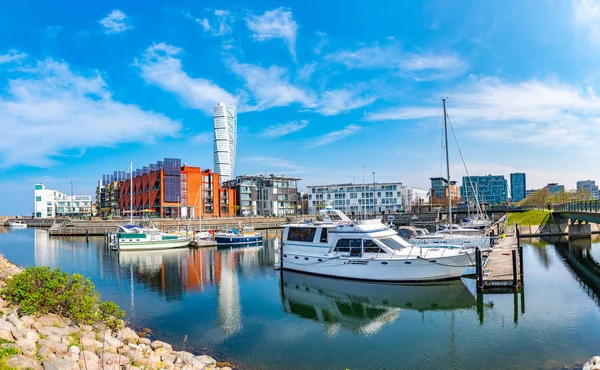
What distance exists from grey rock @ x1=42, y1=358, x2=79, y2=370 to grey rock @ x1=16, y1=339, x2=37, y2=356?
2.27 feet

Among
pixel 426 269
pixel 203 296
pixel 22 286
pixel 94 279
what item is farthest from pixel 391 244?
pixel 94 279

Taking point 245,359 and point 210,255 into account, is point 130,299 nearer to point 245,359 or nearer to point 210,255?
point 245,359

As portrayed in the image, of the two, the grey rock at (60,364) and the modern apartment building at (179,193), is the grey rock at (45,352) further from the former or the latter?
the modern apartment building at (179,193)

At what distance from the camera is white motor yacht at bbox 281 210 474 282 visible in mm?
24406

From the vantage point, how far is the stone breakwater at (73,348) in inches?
384

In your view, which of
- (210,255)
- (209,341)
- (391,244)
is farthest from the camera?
(210,255)

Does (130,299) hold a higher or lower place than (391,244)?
lower

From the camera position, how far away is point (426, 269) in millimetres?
24344

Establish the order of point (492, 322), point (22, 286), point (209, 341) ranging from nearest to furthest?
point (22, 286)
point (209, 341)
point (492, 322)

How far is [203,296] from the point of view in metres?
24.1

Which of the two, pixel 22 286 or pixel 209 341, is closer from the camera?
pixel 22 286

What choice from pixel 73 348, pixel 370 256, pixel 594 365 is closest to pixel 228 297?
pixel 370 256

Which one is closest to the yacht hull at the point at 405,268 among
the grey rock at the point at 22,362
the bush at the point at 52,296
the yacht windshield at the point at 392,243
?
the yacht windshield at the point at 392,243

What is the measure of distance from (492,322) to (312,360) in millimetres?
9289
